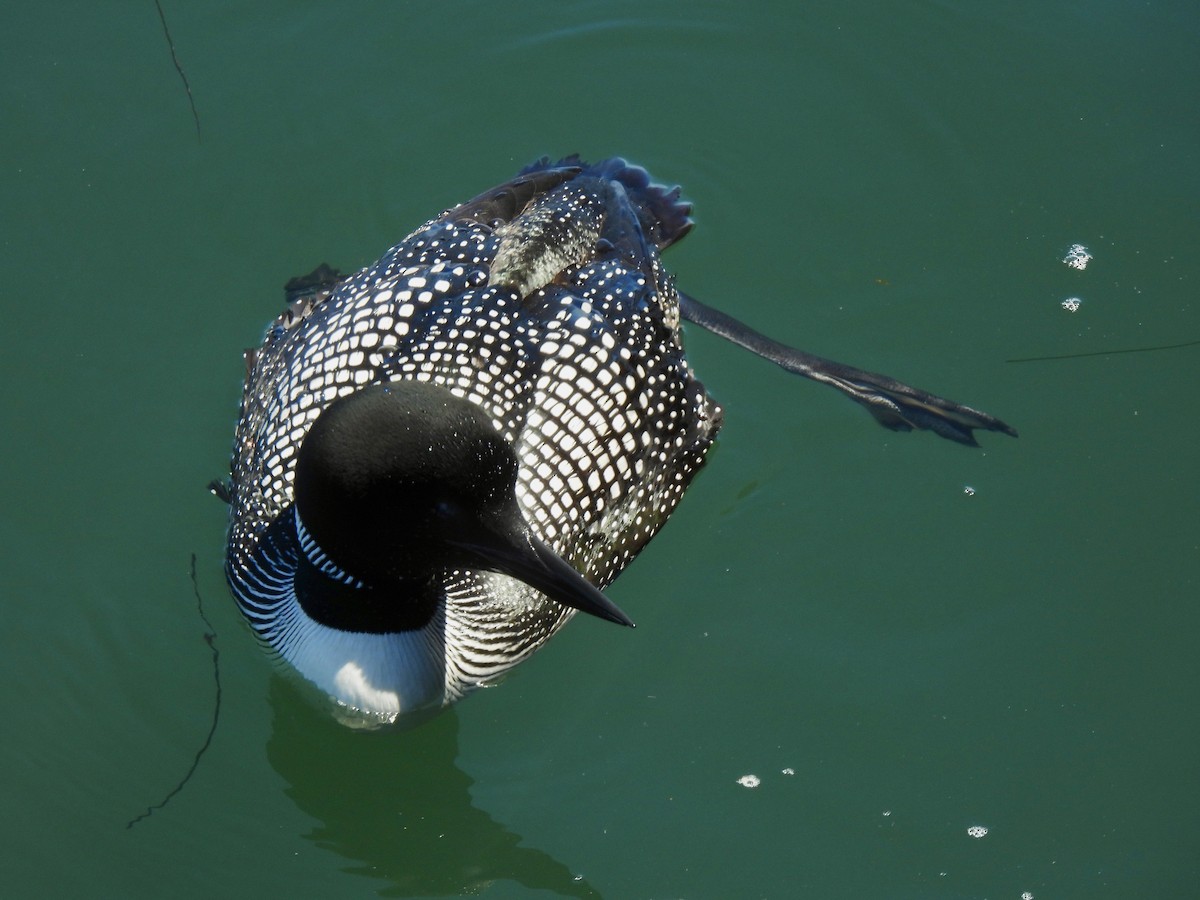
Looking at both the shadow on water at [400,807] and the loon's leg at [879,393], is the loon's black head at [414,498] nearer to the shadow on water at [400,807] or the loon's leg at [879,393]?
the shadow on water at [400,807]

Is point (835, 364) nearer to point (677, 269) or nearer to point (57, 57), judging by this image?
point (677, 269)

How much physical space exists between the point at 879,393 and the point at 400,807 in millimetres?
1995

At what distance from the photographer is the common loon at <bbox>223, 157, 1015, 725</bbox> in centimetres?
306

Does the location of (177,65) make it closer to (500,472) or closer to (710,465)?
(710,465)

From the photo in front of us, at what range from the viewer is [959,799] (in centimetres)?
380

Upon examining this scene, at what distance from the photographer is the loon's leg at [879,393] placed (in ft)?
14.6

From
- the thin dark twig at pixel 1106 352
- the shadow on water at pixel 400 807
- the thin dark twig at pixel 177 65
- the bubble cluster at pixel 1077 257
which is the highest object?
the thin dark twig at pixel 177 65

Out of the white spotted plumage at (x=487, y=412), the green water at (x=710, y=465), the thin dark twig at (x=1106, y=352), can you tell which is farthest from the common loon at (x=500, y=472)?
the thin dark twig at (x=1106, y=352)

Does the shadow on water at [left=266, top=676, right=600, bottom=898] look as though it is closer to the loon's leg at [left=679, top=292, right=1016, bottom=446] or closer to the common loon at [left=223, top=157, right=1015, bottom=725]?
the common loon at [left=223, top=157, right=1015, bottom=725]

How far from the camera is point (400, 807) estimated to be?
3.78 meters

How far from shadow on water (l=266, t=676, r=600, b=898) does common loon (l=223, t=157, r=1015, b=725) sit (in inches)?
7.8

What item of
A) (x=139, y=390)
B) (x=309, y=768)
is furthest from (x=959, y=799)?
(x=139, y=390)

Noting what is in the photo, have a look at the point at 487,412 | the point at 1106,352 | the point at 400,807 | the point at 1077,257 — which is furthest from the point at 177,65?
the point at 1106,352

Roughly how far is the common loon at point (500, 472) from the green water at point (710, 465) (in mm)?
347
